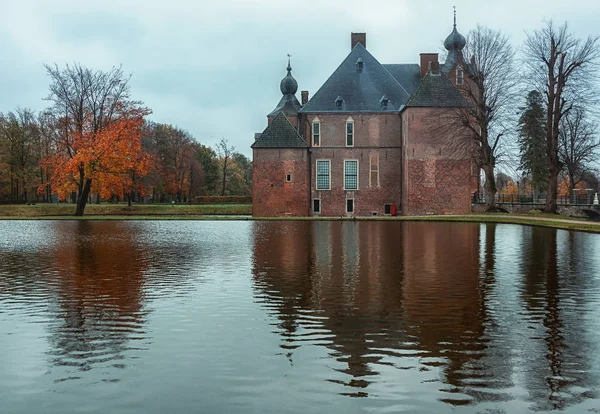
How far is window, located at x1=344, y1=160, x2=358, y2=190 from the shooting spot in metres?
47.4

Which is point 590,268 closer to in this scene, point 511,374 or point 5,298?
point 511,374

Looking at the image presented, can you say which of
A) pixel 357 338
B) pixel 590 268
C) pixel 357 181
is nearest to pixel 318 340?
pixel 357 338

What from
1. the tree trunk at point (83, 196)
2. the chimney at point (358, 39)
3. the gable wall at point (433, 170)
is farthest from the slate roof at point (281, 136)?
the tree trunk at point (83, 196)

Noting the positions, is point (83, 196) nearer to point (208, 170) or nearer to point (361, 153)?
point (361, 153)

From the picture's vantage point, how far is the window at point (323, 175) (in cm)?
4744

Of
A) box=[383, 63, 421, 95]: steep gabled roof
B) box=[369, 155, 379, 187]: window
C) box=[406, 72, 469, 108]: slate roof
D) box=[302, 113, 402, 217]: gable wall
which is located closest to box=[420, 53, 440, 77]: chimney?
box=[383, 63, 421, 95]: steep gabled roof

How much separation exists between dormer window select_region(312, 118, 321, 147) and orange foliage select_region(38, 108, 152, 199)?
1293cm

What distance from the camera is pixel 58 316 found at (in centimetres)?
835

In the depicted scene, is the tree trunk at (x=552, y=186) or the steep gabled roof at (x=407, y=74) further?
the steep gabled roof at (x=407, y=74)

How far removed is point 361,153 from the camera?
4744 centimetres

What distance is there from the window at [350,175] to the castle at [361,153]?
0.08m

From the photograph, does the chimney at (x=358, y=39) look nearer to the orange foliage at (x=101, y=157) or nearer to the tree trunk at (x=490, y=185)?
the tree trunk at (x=490, y=185)

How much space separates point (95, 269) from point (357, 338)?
8122 mm

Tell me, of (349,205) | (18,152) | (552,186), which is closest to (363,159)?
(349,205)
